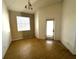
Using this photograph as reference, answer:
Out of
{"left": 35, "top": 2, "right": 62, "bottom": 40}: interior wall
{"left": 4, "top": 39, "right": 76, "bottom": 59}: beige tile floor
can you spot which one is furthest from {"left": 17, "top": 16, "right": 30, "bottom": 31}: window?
{"left": 4, "top": 39, "right": 76, "bottom": 59}: beige tile floor

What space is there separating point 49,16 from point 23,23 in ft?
9.18

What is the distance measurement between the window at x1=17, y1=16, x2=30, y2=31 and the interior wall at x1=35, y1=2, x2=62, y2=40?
1445 millimetres

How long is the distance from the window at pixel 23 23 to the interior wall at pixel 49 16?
1.44 metres

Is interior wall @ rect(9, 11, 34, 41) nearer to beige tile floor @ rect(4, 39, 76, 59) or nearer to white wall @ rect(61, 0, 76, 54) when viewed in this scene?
beige tile floor @ rect(4, 39, 76, 59)

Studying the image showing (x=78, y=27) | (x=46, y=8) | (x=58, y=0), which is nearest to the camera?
(x=78, y=27)

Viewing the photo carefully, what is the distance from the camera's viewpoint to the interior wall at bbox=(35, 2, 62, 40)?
8062 mm

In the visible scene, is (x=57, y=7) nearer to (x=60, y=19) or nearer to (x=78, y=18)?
(x=60, y=19)

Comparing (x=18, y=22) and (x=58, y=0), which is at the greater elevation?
(x=58, y=0)

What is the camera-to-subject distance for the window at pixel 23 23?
28.8 ft

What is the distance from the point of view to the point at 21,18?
8992mm

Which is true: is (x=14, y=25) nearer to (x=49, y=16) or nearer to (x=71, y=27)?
(x=49, y=16)

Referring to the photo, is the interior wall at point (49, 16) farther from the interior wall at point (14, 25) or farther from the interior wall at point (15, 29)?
the interior wall at point (14, 25)

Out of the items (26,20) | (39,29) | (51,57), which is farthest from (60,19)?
(51,57)

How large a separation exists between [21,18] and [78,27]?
27.2 feet
